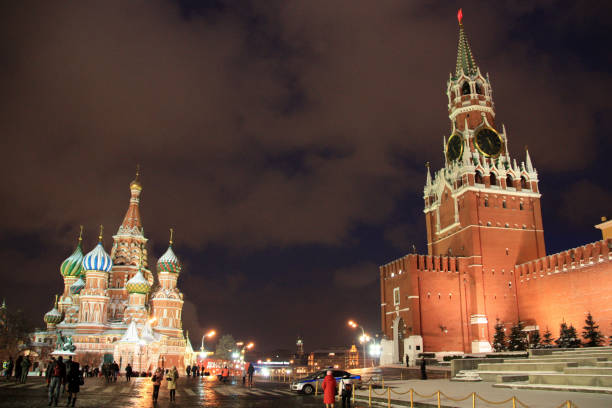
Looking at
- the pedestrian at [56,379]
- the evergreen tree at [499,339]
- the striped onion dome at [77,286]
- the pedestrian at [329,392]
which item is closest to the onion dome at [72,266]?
the striped onion dome at [77,286]

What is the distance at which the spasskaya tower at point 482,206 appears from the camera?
45.8 m

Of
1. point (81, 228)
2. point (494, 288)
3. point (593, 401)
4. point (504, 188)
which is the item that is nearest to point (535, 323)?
point (494, 288)

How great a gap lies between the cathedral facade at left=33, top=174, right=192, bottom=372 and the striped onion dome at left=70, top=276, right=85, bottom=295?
23 millimetres

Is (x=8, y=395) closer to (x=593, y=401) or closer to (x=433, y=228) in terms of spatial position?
(x=593, y=401)

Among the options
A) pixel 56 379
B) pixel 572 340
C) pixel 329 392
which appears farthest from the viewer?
pixel 572 340

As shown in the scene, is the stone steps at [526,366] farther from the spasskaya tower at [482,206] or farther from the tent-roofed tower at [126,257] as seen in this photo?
the tent-roofed tower at [126,257]

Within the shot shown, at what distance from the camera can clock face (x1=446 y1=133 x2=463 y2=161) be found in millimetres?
52422

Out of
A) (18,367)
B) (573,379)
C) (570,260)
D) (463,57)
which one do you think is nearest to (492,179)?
(570,260)

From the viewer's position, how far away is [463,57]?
189 ft

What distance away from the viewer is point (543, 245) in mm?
48469

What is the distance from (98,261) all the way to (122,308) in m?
6.78

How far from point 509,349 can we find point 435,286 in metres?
8.87

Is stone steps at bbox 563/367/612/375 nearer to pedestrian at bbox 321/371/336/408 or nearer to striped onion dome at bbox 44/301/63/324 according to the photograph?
pedestrian at bbox 321/371/336/408

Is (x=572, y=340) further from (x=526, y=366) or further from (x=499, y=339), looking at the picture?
(x=526, y=366)
